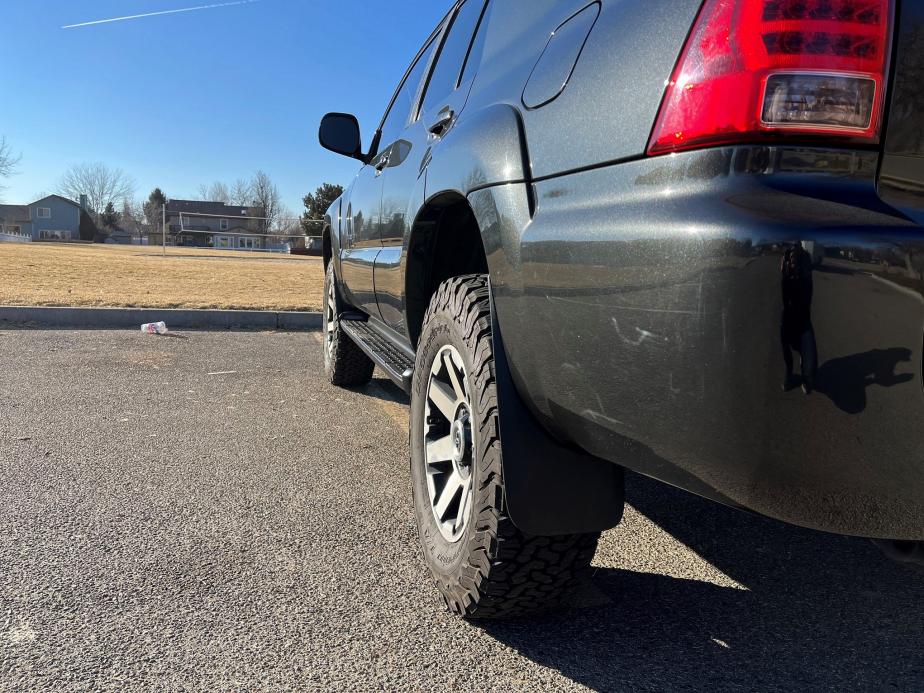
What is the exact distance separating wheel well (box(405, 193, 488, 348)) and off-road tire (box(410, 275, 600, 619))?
52cm

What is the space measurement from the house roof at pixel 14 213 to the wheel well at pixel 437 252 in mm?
102744

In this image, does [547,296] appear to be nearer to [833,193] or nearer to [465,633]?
[833,193]

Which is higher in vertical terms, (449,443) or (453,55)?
(453,55)

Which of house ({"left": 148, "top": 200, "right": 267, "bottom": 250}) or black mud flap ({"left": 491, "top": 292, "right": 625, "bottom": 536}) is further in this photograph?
house ({"left": 148, "top": 200, "right": 267, "bottom": 250})

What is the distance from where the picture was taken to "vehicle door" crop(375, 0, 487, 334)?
8.08ft

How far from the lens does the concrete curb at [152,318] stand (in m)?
7.11

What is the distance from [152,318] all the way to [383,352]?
516cm

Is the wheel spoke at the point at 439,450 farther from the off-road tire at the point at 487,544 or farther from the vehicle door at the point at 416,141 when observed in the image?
the vehicle door at the point at 416,141

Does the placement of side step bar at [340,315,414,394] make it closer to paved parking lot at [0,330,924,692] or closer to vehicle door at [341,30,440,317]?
vehicle door at [341,30,440,317]

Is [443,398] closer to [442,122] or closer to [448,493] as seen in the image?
Answer: [448,493]

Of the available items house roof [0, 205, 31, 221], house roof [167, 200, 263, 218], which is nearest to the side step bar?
house roof [167, 200, 263, 218]

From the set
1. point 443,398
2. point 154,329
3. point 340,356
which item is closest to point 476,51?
point 443,398

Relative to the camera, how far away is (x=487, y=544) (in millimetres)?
1682

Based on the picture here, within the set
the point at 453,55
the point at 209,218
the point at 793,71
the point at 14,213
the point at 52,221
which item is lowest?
the point at 793,71
